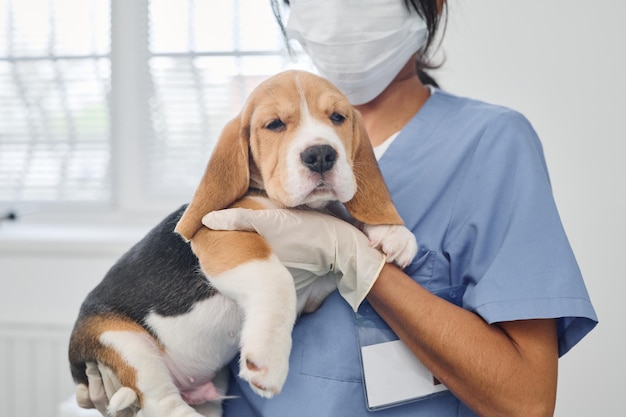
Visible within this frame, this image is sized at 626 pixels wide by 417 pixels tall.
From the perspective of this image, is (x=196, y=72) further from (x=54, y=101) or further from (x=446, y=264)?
(x=446, y=264)

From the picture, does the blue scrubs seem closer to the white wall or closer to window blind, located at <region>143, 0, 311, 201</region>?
the white wall

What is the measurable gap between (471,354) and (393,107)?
0.63 meters

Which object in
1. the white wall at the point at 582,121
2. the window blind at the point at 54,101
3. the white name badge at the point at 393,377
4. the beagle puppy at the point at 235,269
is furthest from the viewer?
the window blind at the point at 54,101

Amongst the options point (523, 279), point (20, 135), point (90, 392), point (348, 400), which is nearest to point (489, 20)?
point (523, 279)

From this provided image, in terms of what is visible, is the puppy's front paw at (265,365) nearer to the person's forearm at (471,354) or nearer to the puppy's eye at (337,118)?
the person's forearm at (471,354)

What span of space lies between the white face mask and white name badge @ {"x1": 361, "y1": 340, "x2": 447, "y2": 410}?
59 cm

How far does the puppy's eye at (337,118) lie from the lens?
1249 millimetres

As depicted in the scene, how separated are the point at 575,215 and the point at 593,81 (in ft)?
1.74

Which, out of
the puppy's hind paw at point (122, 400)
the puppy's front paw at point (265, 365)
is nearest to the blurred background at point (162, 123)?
the puppy's hind paw at point (122, 400)

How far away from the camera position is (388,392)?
1326 millimetres

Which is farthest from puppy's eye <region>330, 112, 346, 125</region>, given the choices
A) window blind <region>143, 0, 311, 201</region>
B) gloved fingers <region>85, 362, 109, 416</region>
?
window blind <region>143, 0, 311, 201</region>

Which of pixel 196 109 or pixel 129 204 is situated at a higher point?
pixel 196 109

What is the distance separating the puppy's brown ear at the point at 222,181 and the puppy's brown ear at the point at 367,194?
0.20m

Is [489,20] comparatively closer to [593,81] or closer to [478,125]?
[593,81]
